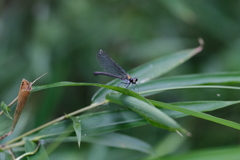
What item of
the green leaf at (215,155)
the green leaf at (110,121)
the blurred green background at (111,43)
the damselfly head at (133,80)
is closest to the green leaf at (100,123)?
the green leaf at (110,121)

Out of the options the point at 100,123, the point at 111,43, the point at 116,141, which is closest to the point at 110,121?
the point at 100,123

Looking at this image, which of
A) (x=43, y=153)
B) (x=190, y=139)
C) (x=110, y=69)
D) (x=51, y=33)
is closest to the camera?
(x=43, y=153)

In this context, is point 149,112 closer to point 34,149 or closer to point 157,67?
point 34,149

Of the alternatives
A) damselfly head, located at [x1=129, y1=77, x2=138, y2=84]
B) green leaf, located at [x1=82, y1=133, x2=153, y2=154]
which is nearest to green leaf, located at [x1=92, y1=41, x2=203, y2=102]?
damselfly head, located at [x1=129, y1=77, x2=138, y2=84]

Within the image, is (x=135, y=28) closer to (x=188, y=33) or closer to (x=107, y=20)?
(x=107, y=20)

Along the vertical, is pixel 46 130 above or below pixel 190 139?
below

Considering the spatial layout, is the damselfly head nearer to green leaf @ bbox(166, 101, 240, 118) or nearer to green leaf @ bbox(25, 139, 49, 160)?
green leaf @ bbox(166, 101, 240, 118)

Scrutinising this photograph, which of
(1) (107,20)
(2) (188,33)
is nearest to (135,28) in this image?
(1) (107,20)
